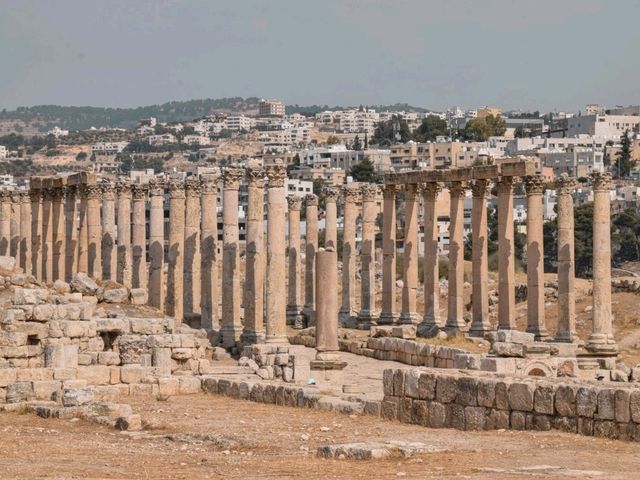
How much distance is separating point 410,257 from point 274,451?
4006cm

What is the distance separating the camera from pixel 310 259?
7319 cm

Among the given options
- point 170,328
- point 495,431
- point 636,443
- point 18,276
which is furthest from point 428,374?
point 18,276

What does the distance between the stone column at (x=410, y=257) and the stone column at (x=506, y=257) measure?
627 centimetres

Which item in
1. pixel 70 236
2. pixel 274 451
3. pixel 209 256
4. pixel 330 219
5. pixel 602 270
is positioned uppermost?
pixel 330 219

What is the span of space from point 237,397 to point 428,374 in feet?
28.3

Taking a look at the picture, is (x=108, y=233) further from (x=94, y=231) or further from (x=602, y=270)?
(x=602, y=270)

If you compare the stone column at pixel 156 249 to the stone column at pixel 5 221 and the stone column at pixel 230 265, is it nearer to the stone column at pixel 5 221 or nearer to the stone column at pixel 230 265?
the stone column at pixel 230 265

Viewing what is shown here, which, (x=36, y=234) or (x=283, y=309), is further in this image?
(x=36, y=234)

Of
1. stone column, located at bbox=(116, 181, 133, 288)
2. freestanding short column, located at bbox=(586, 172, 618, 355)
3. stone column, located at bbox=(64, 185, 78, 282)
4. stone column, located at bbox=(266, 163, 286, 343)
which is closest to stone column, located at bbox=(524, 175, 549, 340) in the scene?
freestanding short column, located at bbox=(586, 172, 618, 355)

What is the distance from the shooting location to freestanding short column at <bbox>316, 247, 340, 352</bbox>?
41.4m

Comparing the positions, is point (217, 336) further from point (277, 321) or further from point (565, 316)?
point (565, 316)

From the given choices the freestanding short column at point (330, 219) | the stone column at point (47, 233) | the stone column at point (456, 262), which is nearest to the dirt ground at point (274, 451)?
the stone column at point (456, 262)

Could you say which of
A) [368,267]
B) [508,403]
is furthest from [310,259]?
[508,403]

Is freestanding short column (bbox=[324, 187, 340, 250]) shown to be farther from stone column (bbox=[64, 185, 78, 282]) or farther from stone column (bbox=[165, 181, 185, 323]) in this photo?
stone column (bbox=[64, 185, 78, 282])
